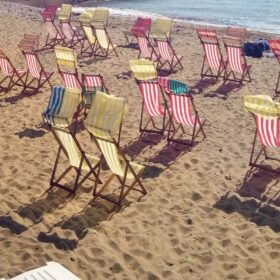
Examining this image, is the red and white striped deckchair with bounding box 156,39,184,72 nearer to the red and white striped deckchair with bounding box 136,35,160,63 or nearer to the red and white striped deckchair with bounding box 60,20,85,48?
the red and white striped deckchair with bounding box 136,35,160,63

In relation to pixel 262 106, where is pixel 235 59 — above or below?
below

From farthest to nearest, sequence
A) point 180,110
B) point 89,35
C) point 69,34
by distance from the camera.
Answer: point 69,34 → point 89,35 → point 180,110

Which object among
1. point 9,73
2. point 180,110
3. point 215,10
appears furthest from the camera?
point 215,10

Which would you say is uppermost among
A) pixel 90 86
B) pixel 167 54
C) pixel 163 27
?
pixel 163 27

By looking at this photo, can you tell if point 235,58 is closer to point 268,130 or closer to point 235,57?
point 235,57

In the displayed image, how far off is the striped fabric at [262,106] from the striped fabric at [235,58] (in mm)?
3854

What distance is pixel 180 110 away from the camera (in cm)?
655

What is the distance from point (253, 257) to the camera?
420 cm

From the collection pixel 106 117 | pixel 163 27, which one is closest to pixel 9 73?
pixel 106 117

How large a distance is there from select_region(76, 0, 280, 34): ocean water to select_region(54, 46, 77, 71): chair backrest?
17797 millimetres

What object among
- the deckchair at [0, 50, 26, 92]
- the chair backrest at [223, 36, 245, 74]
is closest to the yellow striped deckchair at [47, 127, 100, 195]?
the deckchair at [0, 50, 26, 92]

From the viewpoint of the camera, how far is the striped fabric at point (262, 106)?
17.5 ft

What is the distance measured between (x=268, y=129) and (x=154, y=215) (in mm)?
1737

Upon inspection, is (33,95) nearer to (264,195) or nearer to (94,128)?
(94,128)
